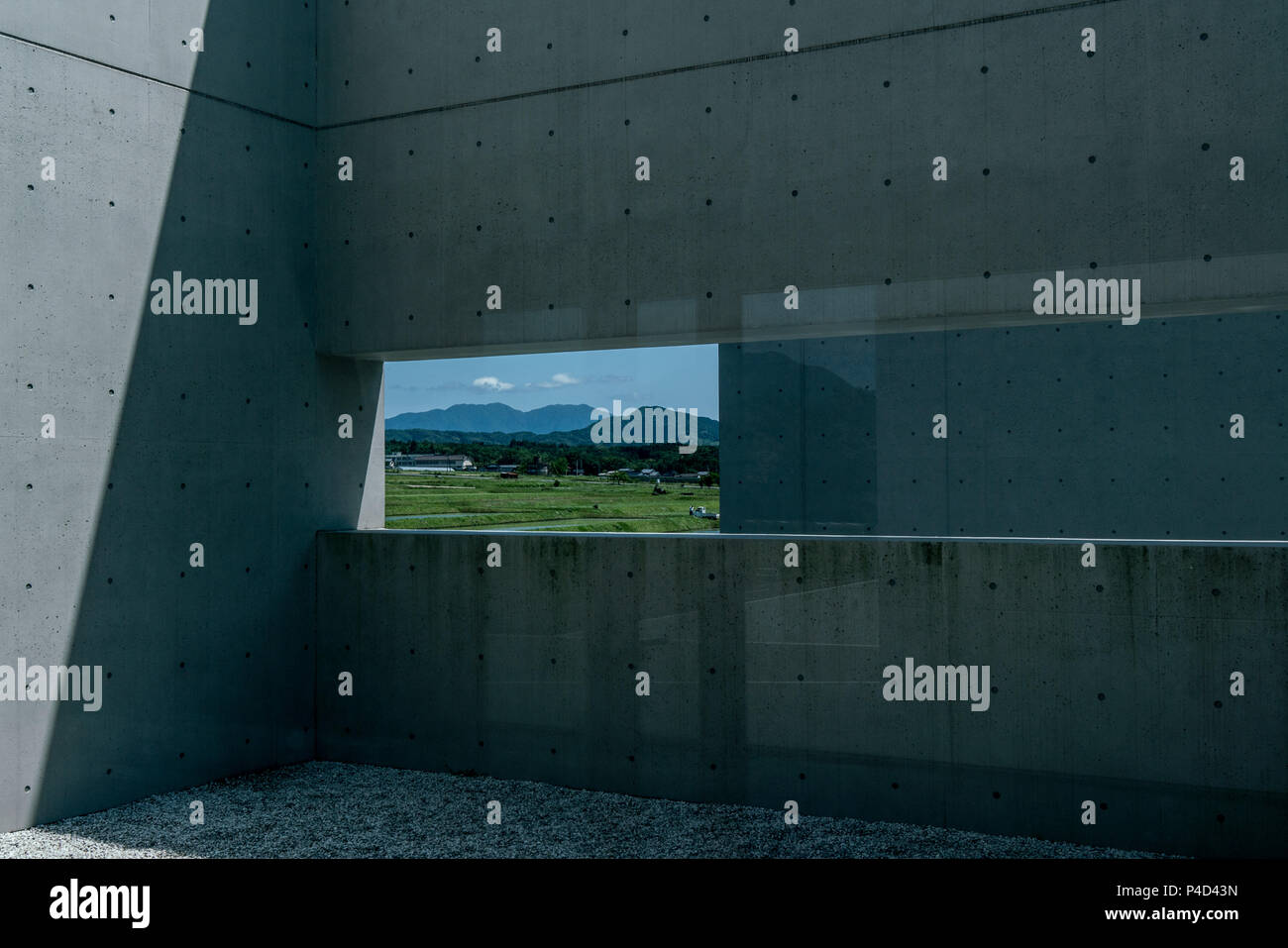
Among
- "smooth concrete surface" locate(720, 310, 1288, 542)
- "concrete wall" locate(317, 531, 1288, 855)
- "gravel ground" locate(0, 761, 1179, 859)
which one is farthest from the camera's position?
"smooth concrete surface" locate(720, 310, 1288, 542)

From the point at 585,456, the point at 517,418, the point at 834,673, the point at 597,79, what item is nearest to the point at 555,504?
the point at 585,456

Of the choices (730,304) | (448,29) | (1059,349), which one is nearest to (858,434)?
(1059,349)

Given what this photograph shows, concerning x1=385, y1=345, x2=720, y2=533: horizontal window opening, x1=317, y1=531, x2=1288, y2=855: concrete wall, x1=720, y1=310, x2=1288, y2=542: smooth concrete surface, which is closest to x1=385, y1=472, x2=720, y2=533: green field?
x1=385, y1=345, x2=720, y2=533: horizontal window opening

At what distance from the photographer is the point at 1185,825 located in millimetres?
4176

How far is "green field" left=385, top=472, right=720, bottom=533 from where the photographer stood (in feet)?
17.3

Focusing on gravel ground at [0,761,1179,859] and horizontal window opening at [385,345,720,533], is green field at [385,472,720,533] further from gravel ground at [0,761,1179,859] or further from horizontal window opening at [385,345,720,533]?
gravel ground at [0,761,1179,859]

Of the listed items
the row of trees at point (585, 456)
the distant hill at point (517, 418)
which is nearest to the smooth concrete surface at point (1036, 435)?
the row of trees at point (585, 456)

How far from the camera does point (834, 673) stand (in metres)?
4.71

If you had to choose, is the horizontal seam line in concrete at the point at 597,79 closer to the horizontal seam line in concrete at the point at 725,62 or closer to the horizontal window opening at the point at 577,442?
the horizontal seam line in concrete at the point at 725,62

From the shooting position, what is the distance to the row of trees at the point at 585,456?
531 centimetres

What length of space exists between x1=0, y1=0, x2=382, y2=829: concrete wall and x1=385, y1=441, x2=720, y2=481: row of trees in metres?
0.92

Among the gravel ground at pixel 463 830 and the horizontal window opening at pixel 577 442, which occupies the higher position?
the horizontal window opening at pixel 577 442

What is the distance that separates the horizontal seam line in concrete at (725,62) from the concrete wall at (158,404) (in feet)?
1.94

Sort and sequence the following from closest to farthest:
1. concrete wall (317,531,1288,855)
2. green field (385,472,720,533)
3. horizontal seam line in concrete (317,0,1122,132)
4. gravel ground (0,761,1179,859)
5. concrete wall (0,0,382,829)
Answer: concrete wall (317,531,1288,855)
gravel ground (0,761,1179,859)
horizontal seam line in concrete (317,0,1122,132)
concrete wall (0,0,382,829)
green field (385,472,720,533)
